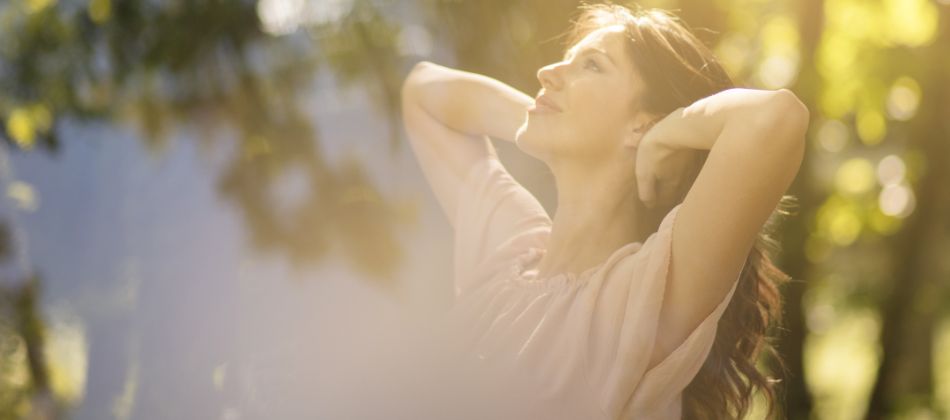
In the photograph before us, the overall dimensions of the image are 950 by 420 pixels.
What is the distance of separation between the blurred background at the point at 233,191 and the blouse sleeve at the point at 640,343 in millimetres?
710

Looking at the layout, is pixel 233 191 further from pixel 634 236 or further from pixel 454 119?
pixel 634 236

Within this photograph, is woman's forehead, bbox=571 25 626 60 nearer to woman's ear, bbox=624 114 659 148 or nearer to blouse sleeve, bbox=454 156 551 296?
woman's ear, bbox=624 114 659 148

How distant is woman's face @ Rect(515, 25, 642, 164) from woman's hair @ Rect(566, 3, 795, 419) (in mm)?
18

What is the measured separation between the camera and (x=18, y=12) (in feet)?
8.43

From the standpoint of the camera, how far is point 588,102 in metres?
1.30

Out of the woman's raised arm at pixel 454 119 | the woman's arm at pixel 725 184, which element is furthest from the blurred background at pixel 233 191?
the woman's arm at pixel 725 184

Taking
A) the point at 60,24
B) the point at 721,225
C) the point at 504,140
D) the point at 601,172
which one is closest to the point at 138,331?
the point at 60,24

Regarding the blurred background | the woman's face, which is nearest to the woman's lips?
the woman's face

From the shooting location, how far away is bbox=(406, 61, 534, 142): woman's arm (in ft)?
4.84

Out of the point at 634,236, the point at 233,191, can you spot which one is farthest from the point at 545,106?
the point at 233,191

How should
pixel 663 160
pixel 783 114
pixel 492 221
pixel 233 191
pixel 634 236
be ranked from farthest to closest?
pixel 233 191, pixel 492 221, pixel 634 236, pixel 663 160, pixel 783 114

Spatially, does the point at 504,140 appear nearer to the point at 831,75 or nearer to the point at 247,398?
the point at 247,398

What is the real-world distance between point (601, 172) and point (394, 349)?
86 cm

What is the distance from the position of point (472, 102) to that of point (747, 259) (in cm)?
44
